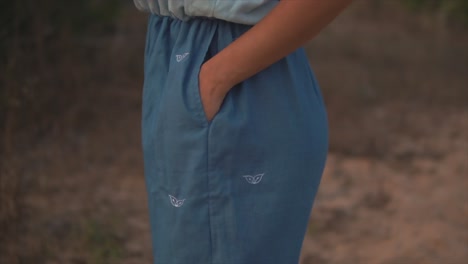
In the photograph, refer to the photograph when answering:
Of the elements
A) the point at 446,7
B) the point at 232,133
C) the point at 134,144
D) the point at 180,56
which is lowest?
the point at 134,144

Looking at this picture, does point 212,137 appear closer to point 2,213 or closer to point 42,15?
point 2,213

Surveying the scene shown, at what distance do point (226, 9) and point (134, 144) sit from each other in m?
2.80

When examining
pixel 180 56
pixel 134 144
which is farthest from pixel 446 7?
pixel 180 56

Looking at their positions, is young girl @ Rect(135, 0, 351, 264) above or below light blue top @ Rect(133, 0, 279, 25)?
below

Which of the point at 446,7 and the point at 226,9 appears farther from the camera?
the point at 446,7

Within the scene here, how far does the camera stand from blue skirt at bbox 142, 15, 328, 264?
117 centimetres

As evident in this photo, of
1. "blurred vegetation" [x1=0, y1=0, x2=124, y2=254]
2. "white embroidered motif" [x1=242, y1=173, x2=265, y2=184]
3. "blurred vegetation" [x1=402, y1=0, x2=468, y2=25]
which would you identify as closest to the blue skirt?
"white embroidered motif" [x1=242, y1=173, x2=265, y2=184]

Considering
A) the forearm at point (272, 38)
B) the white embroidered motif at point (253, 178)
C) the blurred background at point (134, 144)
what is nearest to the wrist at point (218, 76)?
the forearm at point (272, 38)

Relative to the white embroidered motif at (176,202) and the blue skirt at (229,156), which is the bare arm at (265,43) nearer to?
the blue skirt at (229,156)

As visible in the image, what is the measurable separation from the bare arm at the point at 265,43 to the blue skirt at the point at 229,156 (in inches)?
1.0

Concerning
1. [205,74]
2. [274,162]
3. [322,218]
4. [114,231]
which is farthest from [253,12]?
[322,218]

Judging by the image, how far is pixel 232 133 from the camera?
3.78 feet

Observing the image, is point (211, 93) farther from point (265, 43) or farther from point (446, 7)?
point (446, 7)

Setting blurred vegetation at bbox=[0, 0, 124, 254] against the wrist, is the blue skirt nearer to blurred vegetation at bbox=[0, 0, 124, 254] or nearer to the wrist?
the wrist
